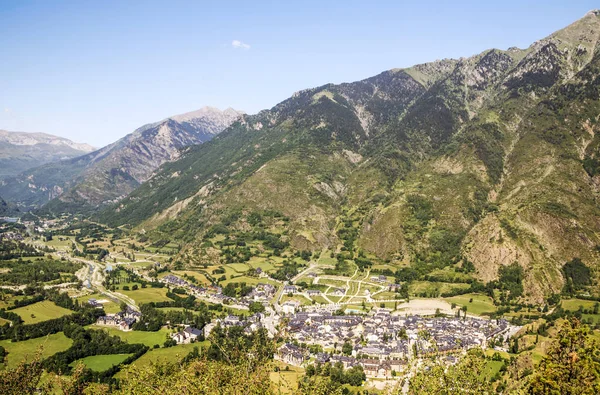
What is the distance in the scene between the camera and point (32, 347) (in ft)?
307

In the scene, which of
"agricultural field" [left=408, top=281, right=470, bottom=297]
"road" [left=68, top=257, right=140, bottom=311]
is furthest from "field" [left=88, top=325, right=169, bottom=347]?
"agricultural field" [left=408, top=281, right=470, bottom=297]

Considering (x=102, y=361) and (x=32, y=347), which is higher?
(x=32, y=347)

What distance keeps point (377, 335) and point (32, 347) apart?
80816 mm

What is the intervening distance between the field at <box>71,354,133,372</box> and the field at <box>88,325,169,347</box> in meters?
7.48

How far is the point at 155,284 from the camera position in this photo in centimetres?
15150

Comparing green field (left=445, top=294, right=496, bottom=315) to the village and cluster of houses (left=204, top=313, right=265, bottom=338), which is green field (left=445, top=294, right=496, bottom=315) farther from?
cluster of houses (left=204, top=313, right=265, bottom=338)

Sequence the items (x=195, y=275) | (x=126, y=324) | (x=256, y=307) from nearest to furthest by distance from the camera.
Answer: (x=126, y=324) < (x=256, y=307) < (x=195, y=275)

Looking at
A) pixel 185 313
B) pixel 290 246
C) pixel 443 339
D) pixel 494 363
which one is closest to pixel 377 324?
pixel 443 339

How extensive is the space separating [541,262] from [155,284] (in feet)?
440

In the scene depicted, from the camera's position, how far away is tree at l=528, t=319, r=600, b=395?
2567 centimetres

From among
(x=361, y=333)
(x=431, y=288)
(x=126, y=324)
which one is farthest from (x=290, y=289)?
(x=126, y=324)

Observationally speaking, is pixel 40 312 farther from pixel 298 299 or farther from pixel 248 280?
pixel 298 299

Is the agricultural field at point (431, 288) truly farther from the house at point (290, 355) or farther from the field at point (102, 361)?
the field at point (102, 361)

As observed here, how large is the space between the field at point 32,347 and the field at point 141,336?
10.1 meters
